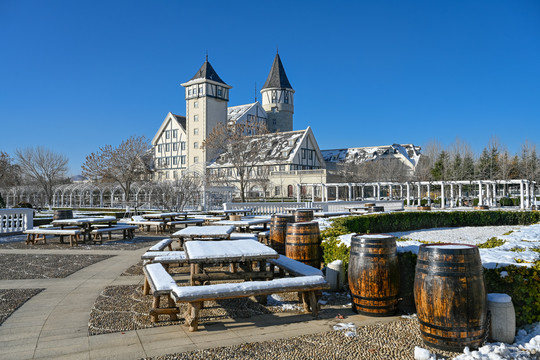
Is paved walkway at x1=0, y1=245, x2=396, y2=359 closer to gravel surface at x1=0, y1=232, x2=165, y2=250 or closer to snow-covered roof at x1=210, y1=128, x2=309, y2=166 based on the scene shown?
gravel surface at x1=0, y1=232, x2=165, y2=250

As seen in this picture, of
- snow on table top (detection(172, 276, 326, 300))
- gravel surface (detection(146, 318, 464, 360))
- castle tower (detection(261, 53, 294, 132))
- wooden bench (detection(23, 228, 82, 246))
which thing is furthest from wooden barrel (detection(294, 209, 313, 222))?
castle tower (detection(261, 53, 294, 132))

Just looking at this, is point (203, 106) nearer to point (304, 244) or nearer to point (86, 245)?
point (86, 245)

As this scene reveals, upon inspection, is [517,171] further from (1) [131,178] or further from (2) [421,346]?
(2) [421,346]

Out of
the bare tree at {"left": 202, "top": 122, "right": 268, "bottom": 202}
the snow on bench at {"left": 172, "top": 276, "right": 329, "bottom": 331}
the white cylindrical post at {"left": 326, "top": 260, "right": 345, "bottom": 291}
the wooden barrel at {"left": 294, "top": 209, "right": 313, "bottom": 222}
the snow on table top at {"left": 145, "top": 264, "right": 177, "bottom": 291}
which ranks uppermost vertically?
the bare tree at {"left": 202, "top": 122, "right": 268, "bottom": 202}

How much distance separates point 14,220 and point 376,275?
15.5 meters

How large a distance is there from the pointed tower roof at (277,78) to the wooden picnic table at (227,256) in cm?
6817

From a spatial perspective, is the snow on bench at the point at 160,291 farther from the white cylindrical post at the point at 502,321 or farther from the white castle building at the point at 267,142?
the white castle building at the point at 267,142

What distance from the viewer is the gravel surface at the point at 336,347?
3777mm

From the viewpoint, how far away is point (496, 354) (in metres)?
3.68

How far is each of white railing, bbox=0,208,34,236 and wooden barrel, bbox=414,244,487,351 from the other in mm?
15014

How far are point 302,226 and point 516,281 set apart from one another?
332cm

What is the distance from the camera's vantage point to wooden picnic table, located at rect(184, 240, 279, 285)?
16.3 feet

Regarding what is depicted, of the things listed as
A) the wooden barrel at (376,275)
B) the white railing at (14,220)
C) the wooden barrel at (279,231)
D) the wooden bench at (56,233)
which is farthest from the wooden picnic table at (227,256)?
the white railing at (14,220)

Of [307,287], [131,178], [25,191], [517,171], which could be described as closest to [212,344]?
Result: [307,287]
